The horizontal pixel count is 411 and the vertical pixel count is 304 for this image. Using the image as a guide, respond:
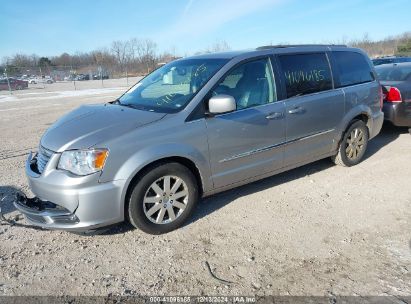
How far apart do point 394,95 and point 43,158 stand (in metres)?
6.42

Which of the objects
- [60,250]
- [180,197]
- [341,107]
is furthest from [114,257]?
[341,107]

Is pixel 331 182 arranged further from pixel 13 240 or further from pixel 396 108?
pixel 13 240

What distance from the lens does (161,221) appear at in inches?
142

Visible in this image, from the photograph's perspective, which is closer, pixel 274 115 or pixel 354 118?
pixel 274 115

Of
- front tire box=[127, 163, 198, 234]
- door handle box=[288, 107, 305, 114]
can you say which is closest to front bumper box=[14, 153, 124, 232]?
front tire box=[127, 163, 198, 234]

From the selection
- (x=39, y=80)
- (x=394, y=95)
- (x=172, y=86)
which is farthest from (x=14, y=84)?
(x=394, y=95)

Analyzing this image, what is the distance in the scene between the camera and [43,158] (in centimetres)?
350

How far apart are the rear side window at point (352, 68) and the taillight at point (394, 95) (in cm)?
148

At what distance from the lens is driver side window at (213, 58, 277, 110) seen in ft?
12.9

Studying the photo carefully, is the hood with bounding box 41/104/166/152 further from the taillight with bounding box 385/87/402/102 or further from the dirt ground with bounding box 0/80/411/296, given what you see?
the taillight with bounding box 385/87/402/102

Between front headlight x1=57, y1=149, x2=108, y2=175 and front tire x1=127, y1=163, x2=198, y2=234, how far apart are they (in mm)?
414

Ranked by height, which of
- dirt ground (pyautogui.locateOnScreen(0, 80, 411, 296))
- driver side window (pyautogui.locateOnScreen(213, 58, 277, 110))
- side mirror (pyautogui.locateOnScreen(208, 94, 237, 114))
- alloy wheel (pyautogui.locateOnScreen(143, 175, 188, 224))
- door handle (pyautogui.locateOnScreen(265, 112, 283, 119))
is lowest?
dirt ground (pyautogui.locateOnScreen(0, 80, 411, 296))

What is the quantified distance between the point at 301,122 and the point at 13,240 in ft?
11.9

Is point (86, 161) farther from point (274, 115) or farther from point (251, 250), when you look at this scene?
point (274, 115)
